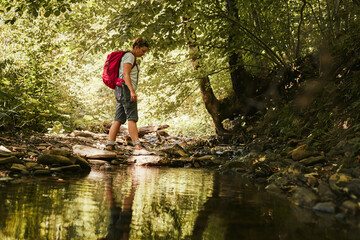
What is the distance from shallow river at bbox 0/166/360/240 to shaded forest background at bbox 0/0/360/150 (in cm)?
208

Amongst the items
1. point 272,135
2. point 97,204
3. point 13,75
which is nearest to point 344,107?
point 272,135

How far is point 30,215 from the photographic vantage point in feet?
4.84

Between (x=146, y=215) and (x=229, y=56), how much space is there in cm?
563

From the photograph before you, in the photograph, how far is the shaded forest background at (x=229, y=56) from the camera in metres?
3.99

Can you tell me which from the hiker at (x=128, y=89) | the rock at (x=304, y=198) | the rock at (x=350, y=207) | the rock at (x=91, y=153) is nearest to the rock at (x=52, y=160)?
the rock at (x=91, y=153)

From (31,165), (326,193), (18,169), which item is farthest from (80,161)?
(326,193)

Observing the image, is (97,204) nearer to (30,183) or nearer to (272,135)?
(30,183)

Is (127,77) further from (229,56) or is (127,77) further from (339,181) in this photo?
(339,181)

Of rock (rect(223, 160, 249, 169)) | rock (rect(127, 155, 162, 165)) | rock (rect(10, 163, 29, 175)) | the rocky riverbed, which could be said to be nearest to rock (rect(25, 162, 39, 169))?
the rocky riverbed

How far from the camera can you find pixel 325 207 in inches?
75.5

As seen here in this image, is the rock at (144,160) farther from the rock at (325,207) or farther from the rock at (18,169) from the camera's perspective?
the rock at (325,207)

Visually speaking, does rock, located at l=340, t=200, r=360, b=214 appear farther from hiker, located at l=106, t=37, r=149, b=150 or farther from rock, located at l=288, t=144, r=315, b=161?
hiker, located at l=106, t=37, r=149, b=150

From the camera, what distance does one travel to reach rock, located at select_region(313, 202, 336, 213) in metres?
1.88

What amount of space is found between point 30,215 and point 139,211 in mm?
615
